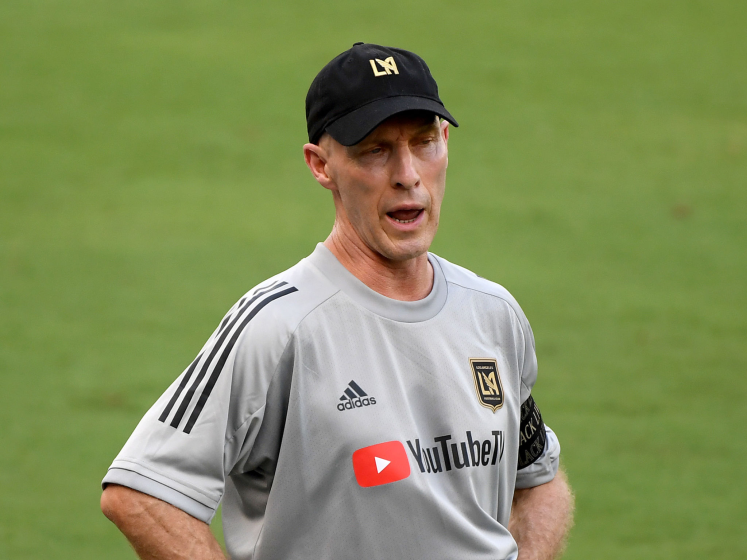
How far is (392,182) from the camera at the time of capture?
1.73m

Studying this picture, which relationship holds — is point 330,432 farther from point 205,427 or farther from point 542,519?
point 542,519

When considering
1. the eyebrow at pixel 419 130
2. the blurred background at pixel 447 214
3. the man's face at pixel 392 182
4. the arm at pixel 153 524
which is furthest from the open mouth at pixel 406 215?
the blurred background at pixel 447 214

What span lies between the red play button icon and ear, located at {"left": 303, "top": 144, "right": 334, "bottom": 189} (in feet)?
1.55

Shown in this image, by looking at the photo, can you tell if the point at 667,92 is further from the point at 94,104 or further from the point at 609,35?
the point at 94,104

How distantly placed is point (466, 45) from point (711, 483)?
408cm

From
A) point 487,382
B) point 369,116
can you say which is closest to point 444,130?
point 369,116

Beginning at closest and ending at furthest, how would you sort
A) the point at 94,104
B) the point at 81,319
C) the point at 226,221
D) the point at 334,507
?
1. the point at 334,507
2. the point at 81,319
3. the point at 226,221
4. the point at 94,104

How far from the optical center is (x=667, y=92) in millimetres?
7309

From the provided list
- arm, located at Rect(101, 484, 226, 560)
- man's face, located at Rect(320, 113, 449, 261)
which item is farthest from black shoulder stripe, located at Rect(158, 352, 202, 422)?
man's face, located at Rect(320, 113, 449, 261)

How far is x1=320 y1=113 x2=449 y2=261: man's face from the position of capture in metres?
1.73

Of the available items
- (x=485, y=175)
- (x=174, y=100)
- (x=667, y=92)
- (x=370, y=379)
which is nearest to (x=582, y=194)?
(x=485, y=175)

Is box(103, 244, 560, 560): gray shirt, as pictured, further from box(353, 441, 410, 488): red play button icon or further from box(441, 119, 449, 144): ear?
box(441, 119, 449, 144): ear

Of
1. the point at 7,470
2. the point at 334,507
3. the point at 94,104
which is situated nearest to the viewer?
the point at 334,507

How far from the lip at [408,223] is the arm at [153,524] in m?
0.59
